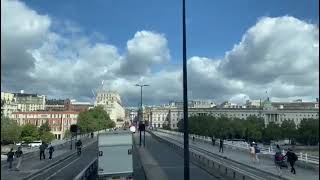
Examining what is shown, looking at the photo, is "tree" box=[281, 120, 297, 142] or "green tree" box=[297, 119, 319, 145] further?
"tree" box=[281, 120, 297, 142]

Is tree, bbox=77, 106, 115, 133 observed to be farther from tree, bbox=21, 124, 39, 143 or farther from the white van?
the white van

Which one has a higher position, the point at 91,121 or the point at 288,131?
the point at 91,121

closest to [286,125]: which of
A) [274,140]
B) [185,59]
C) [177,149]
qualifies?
[274,140]

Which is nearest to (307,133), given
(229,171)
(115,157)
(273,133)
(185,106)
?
(273,133)

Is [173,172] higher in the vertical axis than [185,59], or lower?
lower

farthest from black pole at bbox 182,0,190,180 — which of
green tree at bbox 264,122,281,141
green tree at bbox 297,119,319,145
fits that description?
green tree at bbox 264,122,281,141

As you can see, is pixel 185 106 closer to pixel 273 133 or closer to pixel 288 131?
pixel 288 131

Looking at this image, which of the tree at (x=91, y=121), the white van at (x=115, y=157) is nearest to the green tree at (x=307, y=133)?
the tree at (x=91, y=121)

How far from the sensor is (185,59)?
1811 cm

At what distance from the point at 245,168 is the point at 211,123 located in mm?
111259

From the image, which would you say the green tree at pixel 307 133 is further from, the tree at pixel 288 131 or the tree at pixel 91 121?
the tree at pixel 91 121

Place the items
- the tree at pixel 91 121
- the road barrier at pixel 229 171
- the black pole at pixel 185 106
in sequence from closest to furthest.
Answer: the black pole at pixel 185 106, the road barrier at pixel 229 171, the tree at pixel 91 121

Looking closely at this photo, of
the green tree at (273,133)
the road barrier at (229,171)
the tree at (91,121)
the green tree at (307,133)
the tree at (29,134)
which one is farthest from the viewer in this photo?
the tree at (91,121)

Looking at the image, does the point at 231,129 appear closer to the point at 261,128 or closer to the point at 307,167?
the point at 261,128
